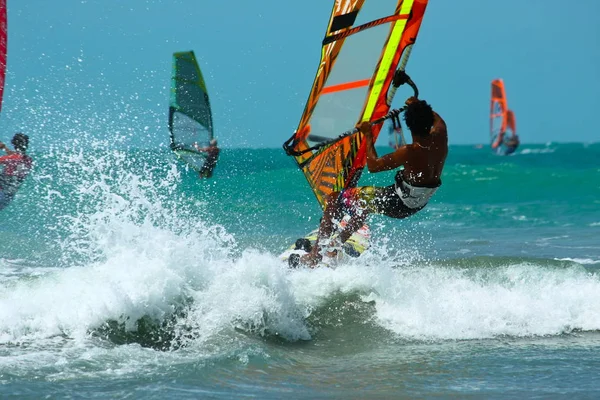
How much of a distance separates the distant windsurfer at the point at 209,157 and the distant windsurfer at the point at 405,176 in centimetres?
849

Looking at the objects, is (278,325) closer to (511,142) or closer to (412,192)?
(412,192)

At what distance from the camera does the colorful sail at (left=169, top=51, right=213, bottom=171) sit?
44.9ft

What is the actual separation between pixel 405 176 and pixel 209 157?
9.38m

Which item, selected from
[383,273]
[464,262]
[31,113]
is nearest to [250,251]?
[383,273]

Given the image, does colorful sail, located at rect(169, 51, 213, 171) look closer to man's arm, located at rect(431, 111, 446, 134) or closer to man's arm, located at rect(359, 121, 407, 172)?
man's arm, located at rect(359, 121, 407, 172)

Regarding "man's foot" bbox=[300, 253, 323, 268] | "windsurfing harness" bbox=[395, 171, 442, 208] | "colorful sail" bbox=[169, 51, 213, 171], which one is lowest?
"man's foot" bbox=[300, 253, 323, 268]

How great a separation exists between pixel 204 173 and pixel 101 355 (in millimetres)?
10811

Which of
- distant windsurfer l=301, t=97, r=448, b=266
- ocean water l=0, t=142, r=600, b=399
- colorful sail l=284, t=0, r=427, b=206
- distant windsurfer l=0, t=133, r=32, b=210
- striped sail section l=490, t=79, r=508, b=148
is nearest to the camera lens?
ocean water l=0, t=142, r=600, b=399

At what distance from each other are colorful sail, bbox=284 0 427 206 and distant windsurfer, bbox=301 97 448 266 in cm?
55

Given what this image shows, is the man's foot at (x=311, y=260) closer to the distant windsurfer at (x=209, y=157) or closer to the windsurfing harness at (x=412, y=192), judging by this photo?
the windsurfing harness at (x=412, y=192)

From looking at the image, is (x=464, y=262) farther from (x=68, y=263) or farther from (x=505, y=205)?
(x=505, y=205)

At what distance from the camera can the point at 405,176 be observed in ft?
17.4

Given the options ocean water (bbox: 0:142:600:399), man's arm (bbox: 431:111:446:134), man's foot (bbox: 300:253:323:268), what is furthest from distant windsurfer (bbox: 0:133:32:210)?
man's arm (bbox: 431:111:446:134)

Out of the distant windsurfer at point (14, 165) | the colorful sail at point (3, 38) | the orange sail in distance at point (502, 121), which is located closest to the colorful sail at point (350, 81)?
the colorful sail at point (3, 38)
